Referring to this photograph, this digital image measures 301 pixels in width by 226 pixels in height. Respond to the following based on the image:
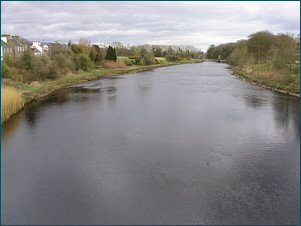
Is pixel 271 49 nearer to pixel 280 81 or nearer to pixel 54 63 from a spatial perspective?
pixel 280 81

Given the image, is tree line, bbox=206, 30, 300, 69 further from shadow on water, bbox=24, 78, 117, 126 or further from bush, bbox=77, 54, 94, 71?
bush, bbox=77, 54, 94, 71

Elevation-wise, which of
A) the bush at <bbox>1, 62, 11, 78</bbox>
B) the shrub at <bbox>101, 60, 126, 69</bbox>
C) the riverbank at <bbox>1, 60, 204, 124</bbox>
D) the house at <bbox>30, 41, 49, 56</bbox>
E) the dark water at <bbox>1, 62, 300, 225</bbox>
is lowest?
the dark water at <bbox>1, 62, 300, 225</bbox>

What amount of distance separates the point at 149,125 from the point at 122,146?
275 centimetres

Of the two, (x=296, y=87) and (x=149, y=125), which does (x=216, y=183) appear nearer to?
(x=149, y=125)

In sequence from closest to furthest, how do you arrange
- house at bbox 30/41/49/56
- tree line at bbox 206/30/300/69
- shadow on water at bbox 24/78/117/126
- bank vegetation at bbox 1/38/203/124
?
shadow on water at bbox 24/78/117/126, bank vegetation at bbox 1/38/203/124, tree line at bbox 206/30/300/69, house at bbox 30/41/49/56

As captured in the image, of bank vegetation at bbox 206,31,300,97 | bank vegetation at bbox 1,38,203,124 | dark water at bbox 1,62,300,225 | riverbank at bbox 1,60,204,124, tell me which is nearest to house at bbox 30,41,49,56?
bank vegetation at bbox 1,38,203,124

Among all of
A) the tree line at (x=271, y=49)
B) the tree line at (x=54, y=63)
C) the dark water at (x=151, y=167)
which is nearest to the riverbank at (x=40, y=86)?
the tree line at (x=54, y=63)

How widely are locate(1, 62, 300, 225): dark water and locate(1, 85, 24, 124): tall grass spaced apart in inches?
16.2

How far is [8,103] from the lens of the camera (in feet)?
44.5

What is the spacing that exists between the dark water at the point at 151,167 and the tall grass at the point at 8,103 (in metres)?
0.41

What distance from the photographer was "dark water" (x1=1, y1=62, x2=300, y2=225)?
19.4ft

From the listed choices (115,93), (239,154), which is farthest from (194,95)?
(239,154)

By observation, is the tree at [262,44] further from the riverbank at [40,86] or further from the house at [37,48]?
the house at [37,48]

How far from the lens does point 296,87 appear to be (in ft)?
67.2
